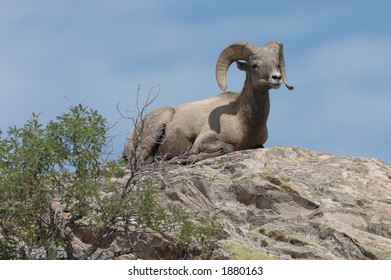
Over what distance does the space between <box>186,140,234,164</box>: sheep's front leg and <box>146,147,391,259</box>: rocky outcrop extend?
0.94 metres

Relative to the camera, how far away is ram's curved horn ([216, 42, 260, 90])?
87.6 feet

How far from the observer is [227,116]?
26.7 meters

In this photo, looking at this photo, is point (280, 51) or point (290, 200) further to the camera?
point (280, 51)

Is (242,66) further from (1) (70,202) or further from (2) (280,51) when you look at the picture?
(1) (70,202)

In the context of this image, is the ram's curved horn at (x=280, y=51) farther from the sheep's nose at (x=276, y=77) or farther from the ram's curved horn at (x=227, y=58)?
the sheep's nose at (x=276, y=77)

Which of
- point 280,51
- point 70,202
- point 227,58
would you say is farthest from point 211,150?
point 70,202

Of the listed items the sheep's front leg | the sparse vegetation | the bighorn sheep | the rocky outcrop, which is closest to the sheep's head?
the bighorn sheep

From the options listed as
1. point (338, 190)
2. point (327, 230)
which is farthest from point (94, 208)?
point (338, 190)

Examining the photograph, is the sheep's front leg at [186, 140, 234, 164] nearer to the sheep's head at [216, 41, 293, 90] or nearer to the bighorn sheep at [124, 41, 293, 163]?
the bighorn sheep at [124, 41, 293, 163]

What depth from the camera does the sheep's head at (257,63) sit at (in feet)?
84.5

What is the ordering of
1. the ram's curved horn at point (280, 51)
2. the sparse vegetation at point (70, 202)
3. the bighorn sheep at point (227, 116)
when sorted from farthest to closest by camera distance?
the ram's curved horn at point (280, 51) → the bighorn sheep at point (227, 116) → the sparse vegetation at point (70, 202)

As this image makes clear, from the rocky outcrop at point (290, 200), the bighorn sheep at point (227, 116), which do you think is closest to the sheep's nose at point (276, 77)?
the bighorn sheep at point (227, 116)

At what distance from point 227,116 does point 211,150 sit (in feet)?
3.37

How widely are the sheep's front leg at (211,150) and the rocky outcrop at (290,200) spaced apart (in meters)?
0.94
